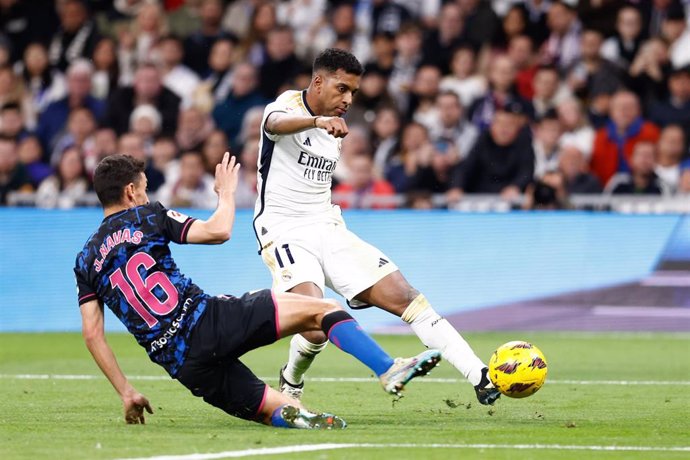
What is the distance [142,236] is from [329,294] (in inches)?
315

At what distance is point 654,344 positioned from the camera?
14195 millimetres

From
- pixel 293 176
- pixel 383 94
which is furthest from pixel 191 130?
pixel 293 176

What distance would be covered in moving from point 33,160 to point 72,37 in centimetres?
315

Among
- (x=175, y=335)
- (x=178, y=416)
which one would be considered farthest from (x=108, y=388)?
(x=175, y=335)

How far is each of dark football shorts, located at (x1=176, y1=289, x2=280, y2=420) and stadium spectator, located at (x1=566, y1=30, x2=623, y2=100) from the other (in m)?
10.2

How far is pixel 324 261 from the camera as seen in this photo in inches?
342

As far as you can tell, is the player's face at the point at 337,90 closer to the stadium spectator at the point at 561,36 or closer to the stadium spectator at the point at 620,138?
the stadium spectator at the point at 620,138

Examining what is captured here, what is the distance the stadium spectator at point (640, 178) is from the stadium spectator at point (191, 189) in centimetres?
490

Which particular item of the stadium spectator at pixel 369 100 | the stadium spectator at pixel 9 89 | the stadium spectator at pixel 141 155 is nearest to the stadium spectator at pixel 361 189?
the stadium spectator at pixel 369 100

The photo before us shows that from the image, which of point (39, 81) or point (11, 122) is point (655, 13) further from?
point (39, 81)

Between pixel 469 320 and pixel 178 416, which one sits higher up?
pixel 178 416

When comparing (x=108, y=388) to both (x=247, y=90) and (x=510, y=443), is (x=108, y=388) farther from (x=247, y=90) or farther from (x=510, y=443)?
(x=247, y=90)

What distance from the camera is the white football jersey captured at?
8828 millimetres

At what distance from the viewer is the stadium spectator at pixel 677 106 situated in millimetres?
16281
